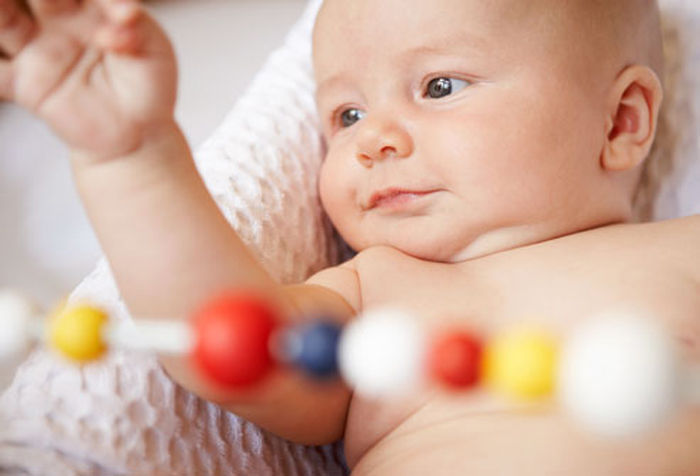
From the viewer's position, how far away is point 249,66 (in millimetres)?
1954

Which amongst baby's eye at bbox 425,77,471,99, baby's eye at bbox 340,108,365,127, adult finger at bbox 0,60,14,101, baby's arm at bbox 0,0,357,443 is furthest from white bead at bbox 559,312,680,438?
baby's eye at bbox 340,108,365,127

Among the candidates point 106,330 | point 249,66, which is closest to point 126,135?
point 106,330

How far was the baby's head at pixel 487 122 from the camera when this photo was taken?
90 centimetres

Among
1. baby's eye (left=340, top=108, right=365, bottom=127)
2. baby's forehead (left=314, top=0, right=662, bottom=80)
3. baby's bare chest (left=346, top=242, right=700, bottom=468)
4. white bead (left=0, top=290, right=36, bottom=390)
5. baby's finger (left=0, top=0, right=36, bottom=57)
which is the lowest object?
white bead (left=0, top=290, right=36, bottom=390)

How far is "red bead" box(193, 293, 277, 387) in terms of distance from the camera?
0.44 metres

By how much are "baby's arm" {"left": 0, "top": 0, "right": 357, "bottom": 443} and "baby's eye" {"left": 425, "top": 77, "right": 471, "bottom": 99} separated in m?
0.37

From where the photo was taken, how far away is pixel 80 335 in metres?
0.50

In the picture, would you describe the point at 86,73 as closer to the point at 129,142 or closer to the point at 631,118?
the point at 129,142

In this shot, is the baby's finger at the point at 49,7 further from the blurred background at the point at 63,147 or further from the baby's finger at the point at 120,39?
the blurred background at the point at 63,147

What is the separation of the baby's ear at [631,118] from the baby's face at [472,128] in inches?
1.3

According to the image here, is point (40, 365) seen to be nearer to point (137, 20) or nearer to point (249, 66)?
point (137, 20)

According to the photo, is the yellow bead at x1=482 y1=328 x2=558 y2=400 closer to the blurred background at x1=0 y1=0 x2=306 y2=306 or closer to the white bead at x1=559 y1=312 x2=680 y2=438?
the white bead at x1=559 y1=312 x2=680 y2=438

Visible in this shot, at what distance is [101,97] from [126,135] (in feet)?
0.11

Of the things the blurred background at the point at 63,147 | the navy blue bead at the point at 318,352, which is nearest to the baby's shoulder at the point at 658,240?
the navy blue bead at the point at 318,352
